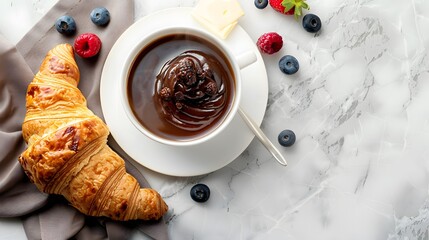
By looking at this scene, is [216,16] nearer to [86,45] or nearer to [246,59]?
[246,59]

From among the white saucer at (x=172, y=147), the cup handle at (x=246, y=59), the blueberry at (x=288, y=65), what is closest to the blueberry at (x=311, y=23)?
the blueberry at (x=288, y=65)

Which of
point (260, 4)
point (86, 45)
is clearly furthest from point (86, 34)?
point (260, 4)

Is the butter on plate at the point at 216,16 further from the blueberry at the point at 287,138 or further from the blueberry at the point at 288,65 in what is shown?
the blueberry at the point at 287,138

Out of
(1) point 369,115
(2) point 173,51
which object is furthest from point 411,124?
(2) point 173,51

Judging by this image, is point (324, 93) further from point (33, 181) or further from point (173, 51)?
point (33, 181)

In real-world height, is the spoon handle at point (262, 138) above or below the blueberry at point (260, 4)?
below
